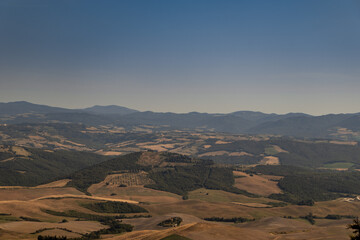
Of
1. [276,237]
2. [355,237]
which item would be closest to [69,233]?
[276,237]

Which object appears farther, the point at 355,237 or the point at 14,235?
the point at 14,235

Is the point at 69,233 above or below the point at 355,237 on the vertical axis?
below

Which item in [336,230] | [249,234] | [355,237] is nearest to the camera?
[355,237]

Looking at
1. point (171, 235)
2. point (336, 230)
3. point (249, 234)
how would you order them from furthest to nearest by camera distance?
1. point (336, 230)
2. point (249, 234)
3. point (171, 235)

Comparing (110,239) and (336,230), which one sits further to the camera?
(336,230)

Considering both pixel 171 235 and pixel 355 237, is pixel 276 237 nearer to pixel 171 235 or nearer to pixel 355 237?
pixel 171 235

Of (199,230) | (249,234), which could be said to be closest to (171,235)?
(199,230)

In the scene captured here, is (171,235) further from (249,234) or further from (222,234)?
(249,234)

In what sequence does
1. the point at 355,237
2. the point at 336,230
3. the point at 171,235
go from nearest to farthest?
1. the point at 355,237
2. the point at 171,235
3. the point at 336,230

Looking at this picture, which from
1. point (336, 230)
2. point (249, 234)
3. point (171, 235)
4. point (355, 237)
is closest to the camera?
point (355, 237)
